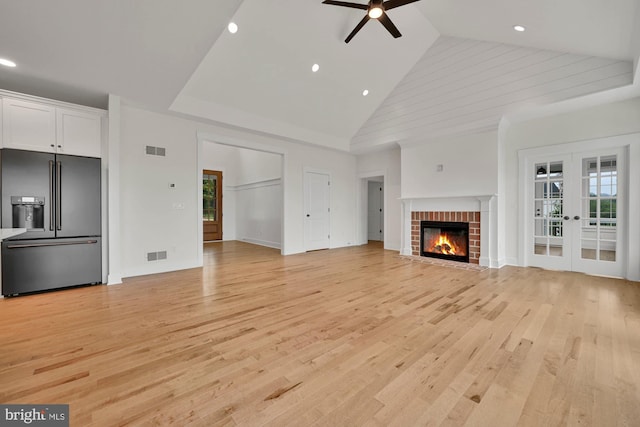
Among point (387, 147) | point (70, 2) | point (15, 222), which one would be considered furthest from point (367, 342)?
point (387, 147)

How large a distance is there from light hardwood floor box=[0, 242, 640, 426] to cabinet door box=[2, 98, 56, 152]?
1958 millimetres

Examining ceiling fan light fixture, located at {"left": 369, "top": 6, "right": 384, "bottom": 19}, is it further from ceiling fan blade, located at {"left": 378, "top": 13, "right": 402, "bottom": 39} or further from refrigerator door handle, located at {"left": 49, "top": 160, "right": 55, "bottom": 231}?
refrigerator door handle, located at {"left": 49, "top": 160, "right": 55, "bottom": 231}

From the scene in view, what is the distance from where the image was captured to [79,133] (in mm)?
3830

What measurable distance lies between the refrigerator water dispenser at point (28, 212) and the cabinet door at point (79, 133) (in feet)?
2.42

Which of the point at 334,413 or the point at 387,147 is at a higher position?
the point at 387,147

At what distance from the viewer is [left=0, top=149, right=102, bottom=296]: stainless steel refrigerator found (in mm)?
3352

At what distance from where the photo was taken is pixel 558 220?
Result: 15.7 ft

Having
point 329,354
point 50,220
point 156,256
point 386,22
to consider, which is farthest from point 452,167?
point 50,220

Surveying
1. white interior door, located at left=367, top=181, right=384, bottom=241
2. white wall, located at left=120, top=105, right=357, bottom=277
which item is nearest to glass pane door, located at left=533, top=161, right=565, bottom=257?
white interior door, located at left=367, top=181, right=384, bottom=241

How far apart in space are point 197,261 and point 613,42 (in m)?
6.97

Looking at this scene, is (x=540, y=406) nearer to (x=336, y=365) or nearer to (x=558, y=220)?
(x=336, y=365)

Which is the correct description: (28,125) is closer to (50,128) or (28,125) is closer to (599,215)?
(50,128)

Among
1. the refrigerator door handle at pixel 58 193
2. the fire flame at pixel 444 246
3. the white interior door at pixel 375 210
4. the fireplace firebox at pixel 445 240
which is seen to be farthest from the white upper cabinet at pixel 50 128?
the white interior door at pixel 375 210

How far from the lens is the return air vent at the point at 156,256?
4.57 metres
